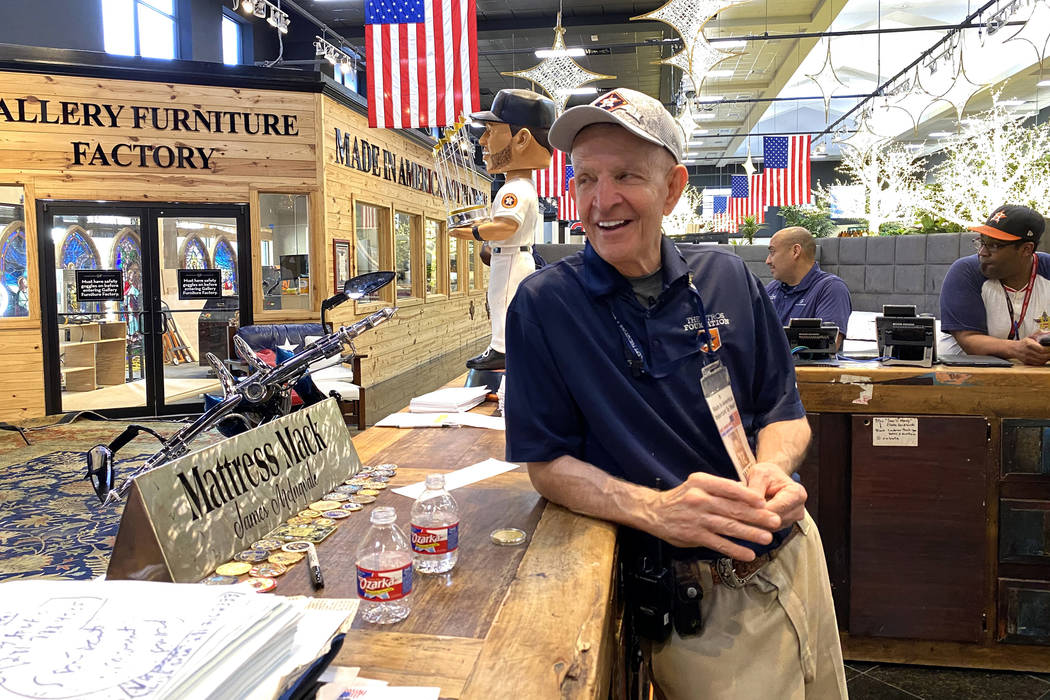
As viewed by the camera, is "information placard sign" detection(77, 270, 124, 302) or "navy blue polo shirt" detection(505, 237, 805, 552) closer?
"navy blue polo shirt" detection(505, 237, 805, 552)

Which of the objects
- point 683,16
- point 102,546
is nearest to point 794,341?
point 102,546

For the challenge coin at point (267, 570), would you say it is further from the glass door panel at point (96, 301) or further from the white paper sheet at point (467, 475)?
the glass door panel at point (96, 301)

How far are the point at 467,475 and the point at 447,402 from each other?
33.9 inches

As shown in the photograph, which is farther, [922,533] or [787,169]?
[787,169]

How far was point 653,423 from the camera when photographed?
1.48 meters

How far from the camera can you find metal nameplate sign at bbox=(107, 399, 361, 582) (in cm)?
119

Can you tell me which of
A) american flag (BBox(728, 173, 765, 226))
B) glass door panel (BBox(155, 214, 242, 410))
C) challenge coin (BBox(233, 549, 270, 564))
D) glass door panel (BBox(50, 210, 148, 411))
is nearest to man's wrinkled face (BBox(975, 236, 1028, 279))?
challenge coin (BBox(233, 549, 270, 564))

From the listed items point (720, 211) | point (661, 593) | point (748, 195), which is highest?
point (720, 211)

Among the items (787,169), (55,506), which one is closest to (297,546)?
(55,506)

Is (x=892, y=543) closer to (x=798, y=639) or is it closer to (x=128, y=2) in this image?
(x=798, y=639)

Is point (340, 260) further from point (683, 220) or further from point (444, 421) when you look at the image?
point (683, 220)

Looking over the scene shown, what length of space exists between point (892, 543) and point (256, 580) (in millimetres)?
2533

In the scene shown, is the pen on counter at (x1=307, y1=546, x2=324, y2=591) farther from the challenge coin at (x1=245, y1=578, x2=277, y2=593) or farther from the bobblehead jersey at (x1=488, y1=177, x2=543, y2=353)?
Answer: the bobblehead jersey at (x1=488, y1=177, x2=543, y2=353)

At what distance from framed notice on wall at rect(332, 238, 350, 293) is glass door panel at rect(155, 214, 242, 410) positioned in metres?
1.10
